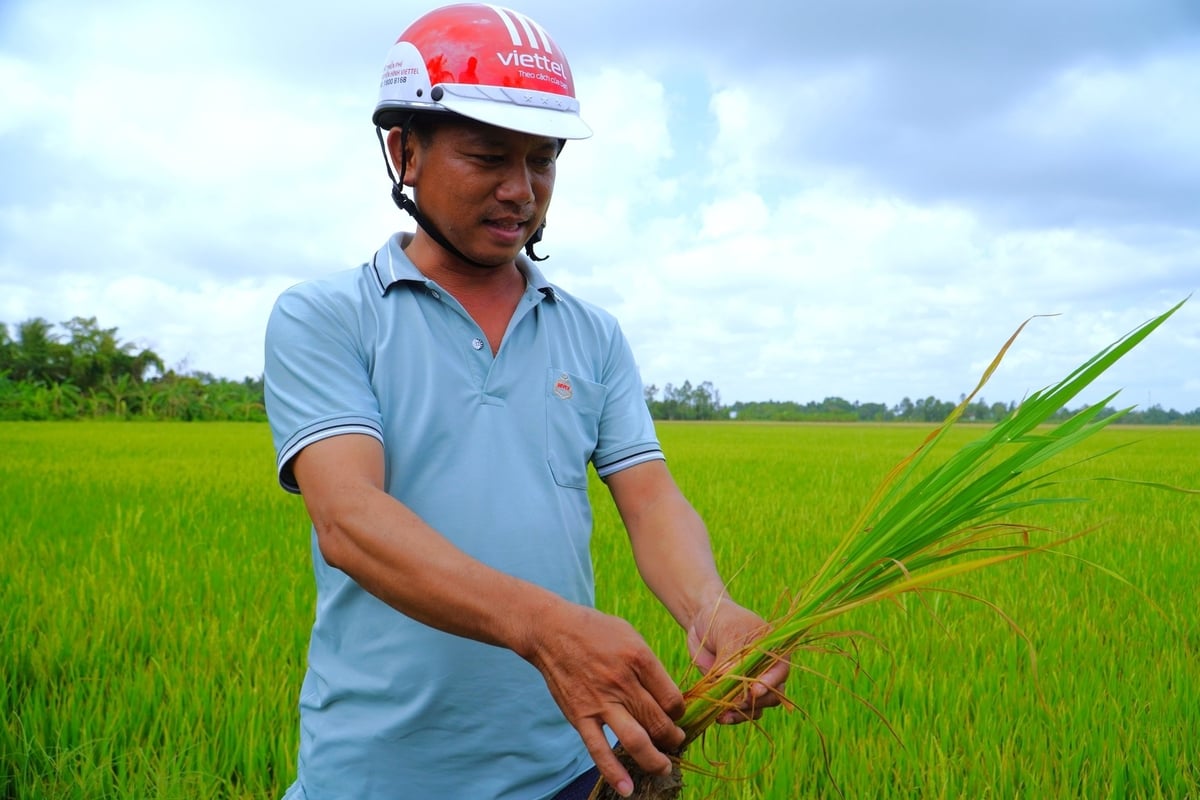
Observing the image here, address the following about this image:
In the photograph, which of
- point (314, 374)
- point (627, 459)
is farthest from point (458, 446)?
point (627, 459)

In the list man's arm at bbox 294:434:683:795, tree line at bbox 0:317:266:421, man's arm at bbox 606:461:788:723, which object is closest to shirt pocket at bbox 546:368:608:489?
man's arm at bbox 606:461:788:723

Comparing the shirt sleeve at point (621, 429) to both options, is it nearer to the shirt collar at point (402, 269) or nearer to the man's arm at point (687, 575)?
the man's arm at point (687, 575)

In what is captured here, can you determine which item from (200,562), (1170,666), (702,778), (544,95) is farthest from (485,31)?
(200,562)

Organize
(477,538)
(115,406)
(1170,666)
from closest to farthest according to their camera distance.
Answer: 1. (477,538)
2. (1170,666)
3. (115,406)

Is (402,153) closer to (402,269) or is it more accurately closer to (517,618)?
(402,269)

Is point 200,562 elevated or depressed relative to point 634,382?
depressed

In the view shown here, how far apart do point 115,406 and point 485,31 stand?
103 ft

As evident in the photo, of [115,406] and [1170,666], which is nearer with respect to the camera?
[1170,666]

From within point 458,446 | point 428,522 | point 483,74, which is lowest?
point 428,522

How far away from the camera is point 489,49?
1575mm

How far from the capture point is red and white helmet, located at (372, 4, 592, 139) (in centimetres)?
149

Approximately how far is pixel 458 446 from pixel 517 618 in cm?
39

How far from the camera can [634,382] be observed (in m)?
1.76

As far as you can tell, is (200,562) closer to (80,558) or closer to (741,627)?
(80,558)
